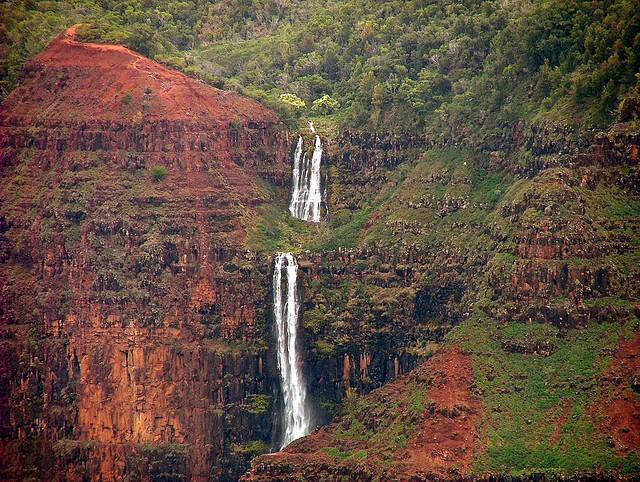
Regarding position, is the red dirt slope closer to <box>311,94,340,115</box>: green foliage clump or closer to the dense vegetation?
the dense vegetation

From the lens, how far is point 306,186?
128m

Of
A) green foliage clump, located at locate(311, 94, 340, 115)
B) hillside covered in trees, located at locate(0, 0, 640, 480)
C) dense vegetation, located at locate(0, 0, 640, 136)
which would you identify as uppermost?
dense vegetation, located at locate(0, 0, 640, 136)

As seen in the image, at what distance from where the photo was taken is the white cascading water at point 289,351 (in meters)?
119

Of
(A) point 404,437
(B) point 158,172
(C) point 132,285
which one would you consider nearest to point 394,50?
(B) point 158,172

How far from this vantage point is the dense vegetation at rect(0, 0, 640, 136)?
385 feet

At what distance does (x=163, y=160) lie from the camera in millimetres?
123625

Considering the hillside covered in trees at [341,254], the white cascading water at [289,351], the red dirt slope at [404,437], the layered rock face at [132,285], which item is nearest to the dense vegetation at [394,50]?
the hillside covered in trees at [341,254]

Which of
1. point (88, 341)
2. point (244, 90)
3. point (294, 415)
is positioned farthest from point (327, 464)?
point (244, 90)

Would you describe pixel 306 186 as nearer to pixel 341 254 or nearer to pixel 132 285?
pixel 341 254

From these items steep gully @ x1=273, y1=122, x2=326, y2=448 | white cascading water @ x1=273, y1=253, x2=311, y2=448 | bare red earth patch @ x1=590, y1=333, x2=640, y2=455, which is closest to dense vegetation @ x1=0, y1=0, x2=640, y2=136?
white cascading water @ x1=273, y1=253, x2=311, y2=448

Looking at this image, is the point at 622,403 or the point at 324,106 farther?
the point at 324,106

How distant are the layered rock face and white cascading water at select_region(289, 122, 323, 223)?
150cm

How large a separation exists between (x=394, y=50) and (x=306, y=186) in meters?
12.2

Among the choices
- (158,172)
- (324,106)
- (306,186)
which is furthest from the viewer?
Answer: (324,106)
